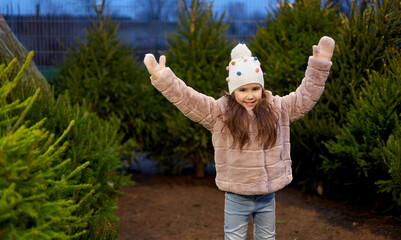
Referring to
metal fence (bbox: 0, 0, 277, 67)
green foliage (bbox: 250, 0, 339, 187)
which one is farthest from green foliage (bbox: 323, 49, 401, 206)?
metal fence (bbox: 0, 0, 277, 67)

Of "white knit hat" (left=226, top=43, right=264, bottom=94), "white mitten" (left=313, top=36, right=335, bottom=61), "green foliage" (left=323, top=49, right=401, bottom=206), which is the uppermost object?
"white mitten" (left=313, top=36, right=335, bottom=61)

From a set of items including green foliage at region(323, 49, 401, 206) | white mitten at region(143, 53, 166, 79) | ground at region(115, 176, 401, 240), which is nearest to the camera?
white mitten at region(143, 53, 166, 79)

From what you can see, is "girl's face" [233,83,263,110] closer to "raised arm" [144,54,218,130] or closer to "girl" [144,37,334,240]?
"girl" [144,37,334,240]

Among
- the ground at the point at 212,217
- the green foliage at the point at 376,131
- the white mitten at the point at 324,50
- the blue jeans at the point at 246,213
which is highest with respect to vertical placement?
the white mitten at the point at 324,50

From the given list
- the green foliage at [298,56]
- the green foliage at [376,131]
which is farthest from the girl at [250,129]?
the green foliage at [298,56]

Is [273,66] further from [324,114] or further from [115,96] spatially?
[115,96]

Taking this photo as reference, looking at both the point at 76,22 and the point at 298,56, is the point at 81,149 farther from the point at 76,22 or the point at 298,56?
the point at 76,22

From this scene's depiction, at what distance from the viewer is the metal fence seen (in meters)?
9.95

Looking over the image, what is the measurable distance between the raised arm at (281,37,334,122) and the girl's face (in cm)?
22

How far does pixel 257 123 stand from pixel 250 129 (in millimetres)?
64

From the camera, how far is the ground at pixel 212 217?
190 inches

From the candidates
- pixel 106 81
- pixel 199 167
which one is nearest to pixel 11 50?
pixel 106 81

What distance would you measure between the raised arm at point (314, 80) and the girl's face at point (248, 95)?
0.73ft

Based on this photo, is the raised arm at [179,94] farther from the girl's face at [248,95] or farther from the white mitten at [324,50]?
the white mitten at [324,50]
